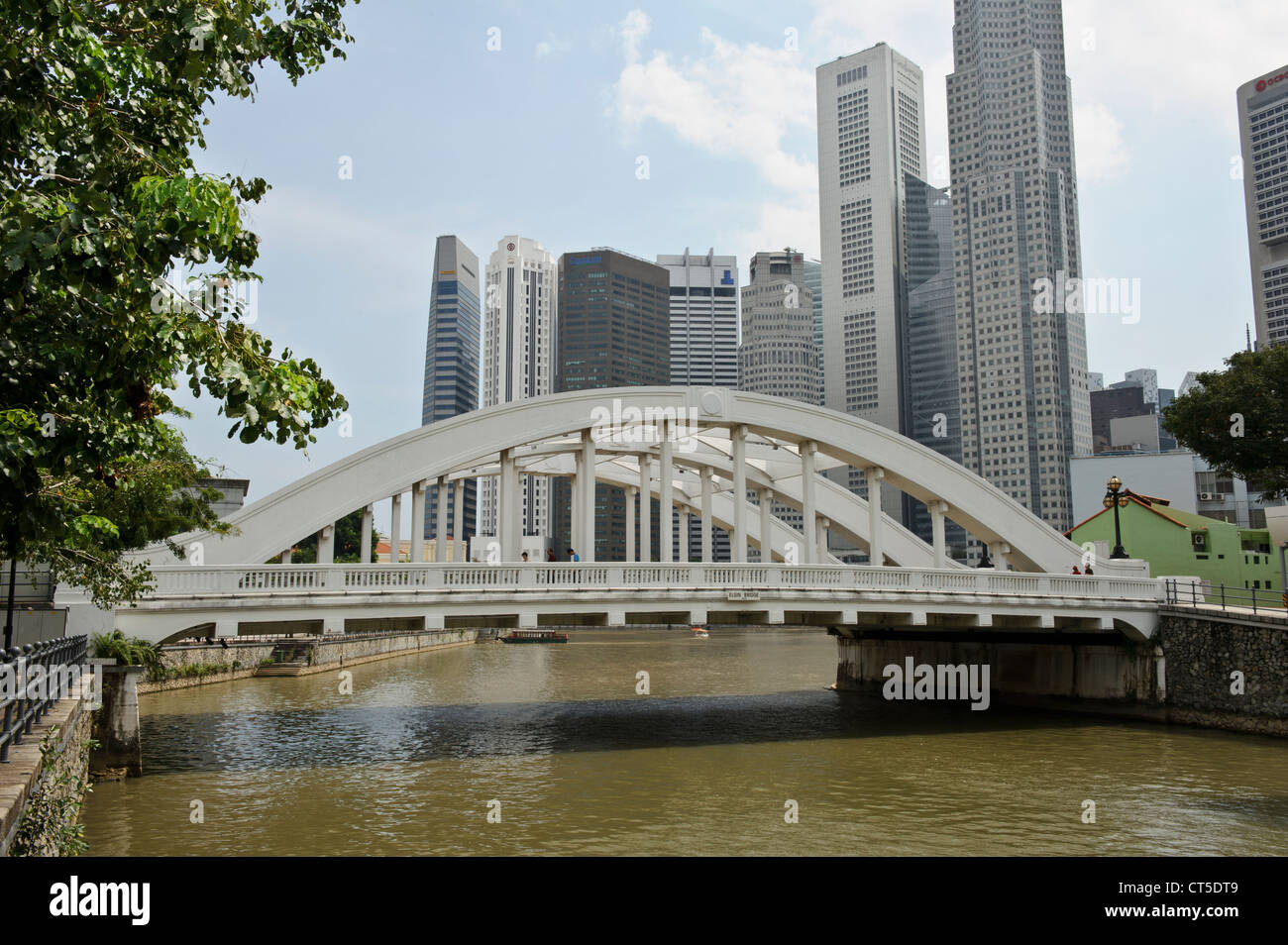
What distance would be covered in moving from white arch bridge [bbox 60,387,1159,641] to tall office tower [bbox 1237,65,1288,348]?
106454 mm

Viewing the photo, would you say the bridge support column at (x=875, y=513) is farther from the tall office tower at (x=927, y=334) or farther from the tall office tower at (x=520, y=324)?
the tall office tower at (x=520, y=324)

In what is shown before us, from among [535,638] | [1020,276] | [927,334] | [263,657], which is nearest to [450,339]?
[927,334]

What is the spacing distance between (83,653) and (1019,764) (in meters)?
17.5

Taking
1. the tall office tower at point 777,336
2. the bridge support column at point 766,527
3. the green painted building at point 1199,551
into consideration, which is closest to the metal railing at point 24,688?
the bridge support column at point 766,527

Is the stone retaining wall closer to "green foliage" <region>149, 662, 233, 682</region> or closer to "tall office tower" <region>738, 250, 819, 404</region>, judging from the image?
"green foliage" <region>149, 662, 233, 682</region>

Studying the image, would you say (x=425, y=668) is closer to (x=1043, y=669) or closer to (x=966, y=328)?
(x=1043, y=669)

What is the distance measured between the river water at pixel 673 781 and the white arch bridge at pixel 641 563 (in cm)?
289

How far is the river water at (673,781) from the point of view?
13203 mm

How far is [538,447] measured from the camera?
29.7 metres

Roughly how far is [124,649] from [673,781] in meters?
9.95

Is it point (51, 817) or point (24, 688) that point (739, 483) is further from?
point (24, 688)

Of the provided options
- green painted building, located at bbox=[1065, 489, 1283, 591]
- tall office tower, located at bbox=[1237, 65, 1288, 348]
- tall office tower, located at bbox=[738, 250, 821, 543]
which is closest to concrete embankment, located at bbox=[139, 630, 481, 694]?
green painted building, located at bbox=[1065, 489, 1283, 591]

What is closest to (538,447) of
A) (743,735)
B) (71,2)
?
(743,735)

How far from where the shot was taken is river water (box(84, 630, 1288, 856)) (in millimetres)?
13203
